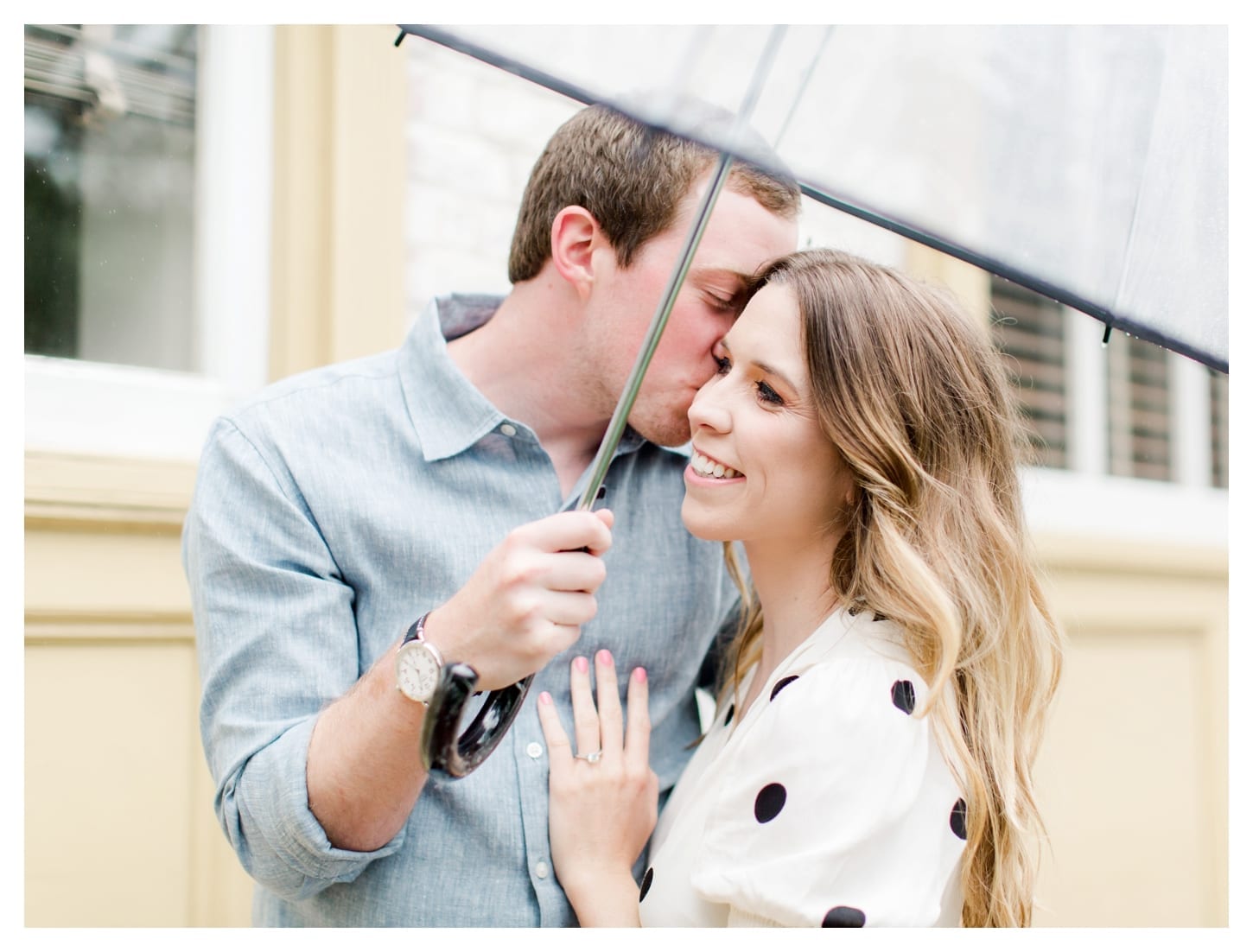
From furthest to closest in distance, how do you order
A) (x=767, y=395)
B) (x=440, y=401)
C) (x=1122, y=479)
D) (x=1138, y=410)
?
1. (x=1138, y=410)
2. (x=1122, y=479)
3. (x=440, y=401)
4. (x=767, y=395)

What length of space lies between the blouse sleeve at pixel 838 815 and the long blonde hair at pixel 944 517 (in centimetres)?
7

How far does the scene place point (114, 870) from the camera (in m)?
2.20

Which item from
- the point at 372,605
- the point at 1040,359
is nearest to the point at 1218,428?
the point at 1040,359

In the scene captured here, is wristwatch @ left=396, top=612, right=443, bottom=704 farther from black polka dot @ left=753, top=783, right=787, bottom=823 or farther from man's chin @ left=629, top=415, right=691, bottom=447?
man's chin @ left=629, top=415, right=691, bottom=447

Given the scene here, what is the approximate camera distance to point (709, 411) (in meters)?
1.64

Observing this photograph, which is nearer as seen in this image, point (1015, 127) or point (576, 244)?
point (1015, 127)

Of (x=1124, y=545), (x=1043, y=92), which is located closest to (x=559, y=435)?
(x=1043, y=92)

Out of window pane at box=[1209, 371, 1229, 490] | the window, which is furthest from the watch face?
window pane at box=[1209, 371, 1229, 490]

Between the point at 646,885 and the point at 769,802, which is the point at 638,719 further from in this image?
the point at 769,802

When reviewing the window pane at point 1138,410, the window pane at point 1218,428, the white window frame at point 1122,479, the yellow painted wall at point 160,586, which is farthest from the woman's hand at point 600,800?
the window pane at point 1218,428

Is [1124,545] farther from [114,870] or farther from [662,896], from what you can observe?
[114,870]

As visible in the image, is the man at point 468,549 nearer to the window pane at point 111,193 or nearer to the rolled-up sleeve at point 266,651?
the rolled-up sleeve at point 266,651

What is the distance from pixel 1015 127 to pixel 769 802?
0.91m

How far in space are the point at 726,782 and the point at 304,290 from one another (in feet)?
4.92
